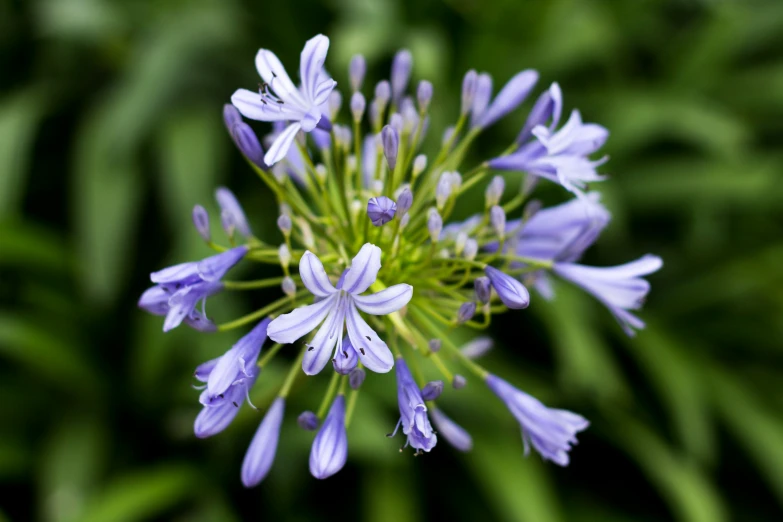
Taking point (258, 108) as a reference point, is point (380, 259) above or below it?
below

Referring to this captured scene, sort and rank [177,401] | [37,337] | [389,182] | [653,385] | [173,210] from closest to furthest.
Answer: [389,182] → [37,337] → [177,401] → [173,210] → [653,385]

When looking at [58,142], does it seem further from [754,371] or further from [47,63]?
[754,371]

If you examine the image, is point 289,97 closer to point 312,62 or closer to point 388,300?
point 312,62

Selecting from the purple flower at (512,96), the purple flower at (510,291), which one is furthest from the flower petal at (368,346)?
the purple flower at (512,96)

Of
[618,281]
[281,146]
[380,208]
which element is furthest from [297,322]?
[618,281]

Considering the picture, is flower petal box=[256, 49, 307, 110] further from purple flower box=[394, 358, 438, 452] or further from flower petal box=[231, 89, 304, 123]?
purple flower box=[394, 358, 438, 452]

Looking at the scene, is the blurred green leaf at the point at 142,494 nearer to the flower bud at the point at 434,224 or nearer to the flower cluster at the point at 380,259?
the flower cluster at the point at 380,259

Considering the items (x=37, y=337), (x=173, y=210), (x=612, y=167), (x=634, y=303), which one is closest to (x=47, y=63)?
(x=173, y=210)
